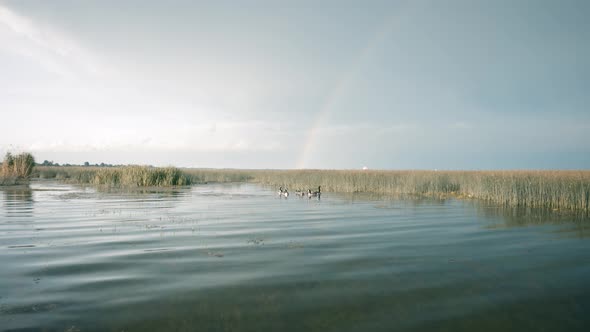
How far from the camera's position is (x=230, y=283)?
6922 mm

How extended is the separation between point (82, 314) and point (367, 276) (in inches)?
185

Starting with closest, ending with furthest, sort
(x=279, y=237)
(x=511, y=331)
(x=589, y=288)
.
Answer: (x=511, y=331) → (x=589, y=288) → (x=279, y=237)

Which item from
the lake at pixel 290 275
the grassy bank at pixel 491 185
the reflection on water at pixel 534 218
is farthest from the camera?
the grassy bank at pixel 491 185

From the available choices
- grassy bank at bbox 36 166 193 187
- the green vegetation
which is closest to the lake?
grassy bank at bbox 36 166 193 187

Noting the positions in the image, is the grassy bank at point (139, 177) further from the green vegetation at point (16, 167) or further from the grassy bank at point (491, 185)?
the grassy bank at point (491, 185)

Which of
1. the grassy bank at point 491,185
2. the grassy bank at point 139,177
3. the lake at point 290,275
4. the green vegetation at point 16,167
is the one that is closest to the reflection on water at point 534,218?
the lake at point 290,275

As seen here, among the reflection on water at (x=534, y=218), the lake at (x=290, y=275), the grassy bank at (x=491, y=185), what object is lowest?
the lake at (x=290, y=275)

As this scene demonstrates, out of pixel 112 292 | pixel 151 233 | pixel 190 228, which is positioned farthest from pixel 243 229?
pixel 112 292

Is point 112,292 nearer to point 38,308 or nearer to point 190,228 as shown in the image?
point 38,308

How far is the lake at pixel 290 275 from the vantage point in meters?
5.45

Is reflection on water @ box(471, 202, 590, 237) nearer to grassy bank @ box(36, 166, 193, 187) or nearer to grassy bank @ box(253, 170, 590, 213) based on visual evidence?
grassy bank @ box(253, 170, 590, 213)

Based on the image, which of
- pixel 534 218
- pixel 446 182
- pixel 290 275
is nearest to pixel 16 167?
pixel 446 182

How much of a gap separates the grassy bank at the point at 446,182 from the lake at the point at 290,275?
5597mm

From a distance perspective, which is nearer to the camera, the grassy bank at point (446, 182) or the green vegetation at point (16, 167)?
the grassy bank at point (446, 182)
